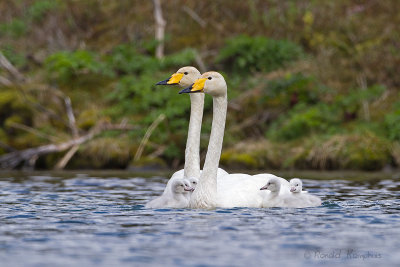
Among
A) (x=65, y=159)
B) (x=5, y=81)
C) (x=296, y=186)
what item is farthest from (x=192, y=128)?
(x=5, y=81)

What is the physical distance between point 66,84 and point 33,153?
513 cm

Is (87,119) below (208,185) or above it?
above

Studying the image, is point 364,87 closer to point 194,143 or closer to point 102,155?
point 102,155

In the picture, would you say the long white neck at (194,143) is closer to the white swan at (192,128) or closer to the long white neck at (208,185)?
the white swan at (192,128)

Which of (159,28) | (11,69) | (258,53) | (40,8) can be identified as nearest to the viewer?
(11,69)

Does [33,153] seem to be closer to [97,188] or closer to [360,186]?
[97,188]

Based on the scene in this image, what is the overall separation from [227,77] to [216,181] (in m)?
16.3

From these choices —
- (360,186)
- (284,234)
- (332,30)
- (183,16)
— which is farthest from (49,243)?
(183,16)

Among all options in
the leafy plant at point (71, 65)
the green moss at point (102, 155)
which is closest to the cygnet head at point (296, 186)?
the green moss at point (102, 155)

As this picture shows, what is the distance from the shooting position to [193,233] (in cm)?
877

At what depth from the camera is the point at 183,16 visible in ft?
103

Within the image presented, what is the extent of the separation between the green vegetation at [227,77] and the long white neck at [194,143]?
8697 mm

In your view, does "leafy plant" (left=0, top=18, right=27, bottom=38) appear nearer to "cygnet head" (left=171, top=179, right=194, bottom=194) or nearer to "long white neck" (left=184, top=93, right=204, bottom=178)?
"long white neck" (left=184, top=93, right=204, bottom=178)

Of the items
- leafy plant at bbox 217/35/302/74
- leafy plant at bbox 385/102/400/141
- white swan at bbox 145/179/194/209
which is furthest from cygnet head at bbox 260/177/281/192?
leafy plant at bbox 217/35/302/74
